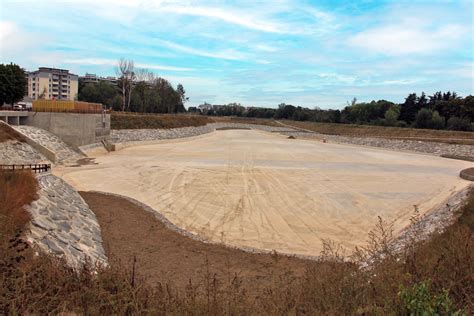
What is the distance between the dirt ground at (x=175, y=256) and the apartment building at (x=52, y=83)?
136815mm

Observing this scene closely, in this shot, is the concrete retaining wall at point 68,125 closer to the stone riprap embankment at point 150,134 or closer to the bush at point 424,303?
the stone riprap embankment at point 150,134

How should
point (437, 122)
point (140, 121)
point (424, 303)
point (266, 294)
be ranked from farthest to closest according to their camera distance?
point (437, 122) → point (140, 121) → point (266, 294) → point (424, 303)

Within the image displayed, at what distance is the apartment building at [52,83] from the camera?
142875 millimetres

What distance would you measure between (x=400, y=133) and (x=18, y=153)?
64.8m

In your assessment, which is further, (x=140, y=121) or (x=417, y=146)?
(x=140, y=121)

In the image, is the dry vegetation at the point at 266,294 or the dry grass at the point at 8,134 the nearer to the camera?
the dry vegetation at the point at 266,294

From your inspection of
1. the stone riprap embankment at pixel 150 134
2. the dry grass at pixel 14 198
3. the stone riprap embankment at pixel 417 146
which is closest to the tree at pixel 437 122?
the stone riprap embankment at pixel 417 146

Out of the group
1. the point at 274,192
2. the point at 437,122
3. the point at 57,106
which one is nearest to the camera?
the point at 274,192

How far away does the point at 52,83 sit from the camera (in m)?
144

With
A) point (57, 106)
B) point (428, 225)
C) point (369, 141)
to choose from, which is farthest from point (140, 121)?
point (428, 225)

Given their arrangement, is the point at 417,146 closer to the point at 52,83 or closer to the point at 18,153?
the point at 18,153

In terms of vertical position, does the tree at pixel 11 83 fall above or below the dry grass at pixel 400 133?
above

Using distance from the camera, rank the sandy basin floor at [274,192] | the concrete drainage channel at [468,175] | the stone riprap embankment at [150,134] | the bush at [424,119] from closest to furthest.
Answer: the sandy basin floor at [274,192], the concrete drainage channel at [468,175], the stone riprap embankment at [150,134], the bush at [424,119]

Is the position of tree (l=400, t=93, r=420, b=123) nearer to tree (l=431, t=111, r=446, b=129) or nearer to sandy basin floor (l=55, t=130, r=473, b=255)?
tree (l=431, t=111, r=446, b=129)
